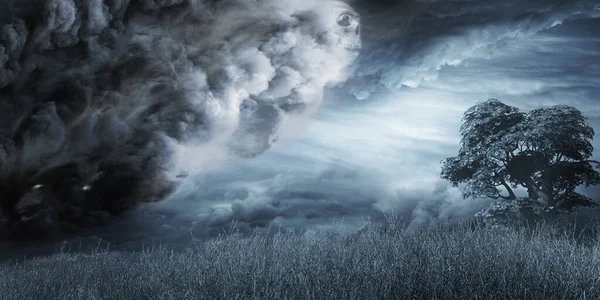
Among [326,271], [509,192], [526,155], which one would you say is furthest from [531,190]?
[326,271]

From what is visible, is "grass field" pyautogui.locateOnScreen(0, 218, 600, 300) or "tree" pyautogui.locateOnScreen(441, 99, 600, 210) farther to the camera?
"tree" pyautogui.locateOnScreen(441, 99, 600, 210)

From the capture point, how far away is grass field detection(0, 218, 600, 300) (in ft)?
15.1

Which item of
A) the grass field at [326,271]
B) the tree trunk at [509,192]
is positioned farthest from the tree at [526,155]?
the grass field at [326,271]

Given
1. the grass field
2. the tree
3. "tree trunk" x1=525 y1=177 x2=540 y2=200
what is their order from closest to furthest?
the grass field < the tree < "tree trunk" x1=525 y1=177 x2=540 y2=200

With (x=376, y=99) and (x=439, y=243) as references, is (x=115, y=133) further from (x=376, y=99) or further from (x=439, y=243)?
(x=439, y=243)

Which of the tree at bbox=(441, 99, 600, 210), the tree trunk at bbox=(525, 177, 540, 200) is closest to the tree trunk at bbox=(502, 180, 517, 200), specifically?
the tree at bbox=(441, 99, 600, 210)

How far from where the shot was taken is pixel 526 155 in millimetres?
6797

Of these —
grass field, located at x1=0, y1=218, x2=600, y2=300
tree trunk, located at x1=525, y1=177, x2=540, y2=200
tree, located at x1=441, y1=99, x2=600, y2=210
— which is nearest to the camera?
grass field, located at x1=0, y1=218, x2=600, y2=300

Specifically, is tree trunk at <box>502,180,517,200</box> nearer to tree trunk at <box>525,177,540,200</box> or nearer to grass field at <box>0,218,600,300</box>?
tree trunk at <box>525,177,540,200</box>

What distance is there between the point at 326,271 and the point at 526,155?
2.99 metres

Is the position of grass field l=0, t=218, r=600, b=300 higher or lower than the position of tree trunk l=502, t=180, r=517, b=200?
lower

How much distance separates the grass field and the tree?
0.60 metres

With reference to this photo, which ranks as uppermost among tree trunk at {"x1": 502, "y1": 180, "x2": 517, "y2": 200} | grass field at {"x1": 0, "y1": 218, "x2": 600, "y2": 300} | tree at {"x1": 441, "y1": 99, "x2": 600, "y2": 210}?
tree at {"x1": 441, "y1": 99, "x2": 600, "y2": 210}

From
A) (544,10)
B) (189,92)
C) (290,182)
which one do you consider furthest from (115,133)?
(544,10)
